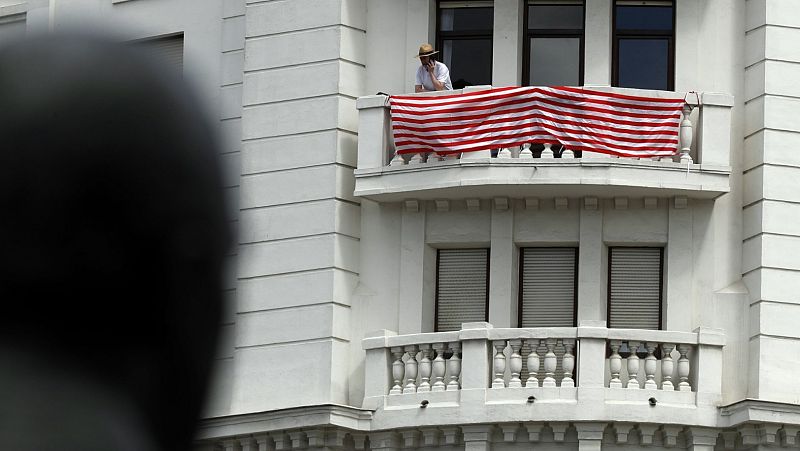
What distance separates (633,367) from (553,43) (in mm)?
4061

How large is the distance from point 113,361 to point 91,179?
0.12 metres

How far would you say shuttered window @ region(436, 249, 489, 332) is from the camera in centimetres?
2498

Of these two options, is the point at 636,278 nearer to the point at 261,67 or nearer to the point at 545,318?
the point at 545,318

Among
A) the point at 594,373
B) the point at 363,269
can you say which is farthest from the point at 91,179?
the point at 363,269

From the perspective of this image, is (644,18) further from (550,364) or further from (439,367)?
(439,367)

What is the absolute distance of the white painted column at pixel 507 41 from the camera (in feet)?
81.8

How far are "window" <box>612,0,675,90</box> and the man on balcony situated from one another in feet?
6.54

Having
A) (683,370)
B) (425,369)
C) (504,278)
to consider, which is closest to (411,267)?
(504,278)

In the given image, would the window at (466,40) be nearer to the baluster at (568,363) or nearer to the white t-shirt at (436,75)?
the white t-shirt at (436,75)

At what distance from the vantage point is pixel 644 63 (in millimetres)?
25266

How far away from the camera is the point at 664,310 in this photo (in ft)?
81.0

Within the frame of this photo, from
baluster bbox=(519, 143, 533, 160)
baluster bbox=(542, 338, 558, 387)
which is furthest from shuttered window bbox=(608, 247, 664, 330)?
baluster bbox=(519, 143, 533, 160)

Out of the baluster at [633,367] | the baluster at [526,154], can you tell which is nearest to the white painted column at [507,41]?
the baluster at [526,154]

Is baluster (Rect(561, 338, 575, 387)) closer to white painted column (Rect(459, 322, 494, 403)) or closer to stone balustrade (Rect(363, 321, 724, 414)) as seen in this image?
stone balustrade (Rect(363, 321, 724, 414))
